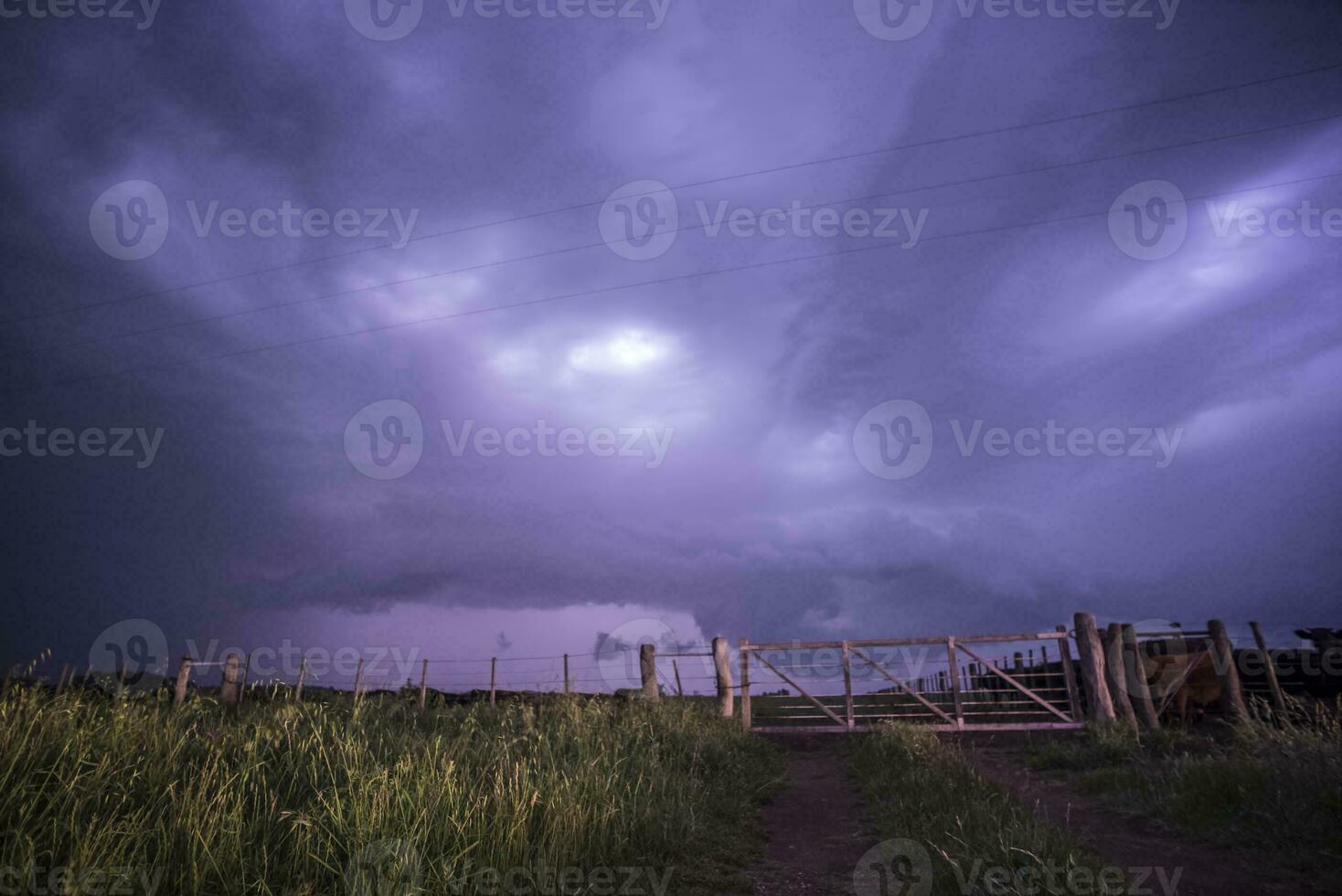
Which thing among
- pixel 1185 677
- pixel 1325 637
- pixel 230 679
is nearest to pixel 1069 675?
pixel 1185 677

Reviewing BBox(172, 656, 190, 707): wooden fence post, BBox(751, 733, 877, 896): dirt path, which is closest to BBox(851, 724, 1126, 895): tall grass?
BBox(751, 733, 877, 896): dirt path

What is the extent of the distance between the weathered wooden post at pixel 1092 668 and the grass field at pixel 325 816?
34.2 ft

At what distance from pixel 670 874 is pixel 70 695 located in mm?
6711

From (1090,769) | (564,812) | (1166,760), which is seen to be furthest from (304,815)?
(1090,769)

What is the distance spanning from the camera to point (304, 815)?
4.24 m

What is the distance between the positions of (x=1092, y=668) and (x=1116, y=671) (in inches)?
19.4

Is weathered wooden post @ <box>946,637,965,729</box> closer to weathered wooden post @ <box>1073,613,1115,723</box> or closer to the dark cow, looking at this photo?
weathered wooden post @ <box>1073,613,1115,723</box>

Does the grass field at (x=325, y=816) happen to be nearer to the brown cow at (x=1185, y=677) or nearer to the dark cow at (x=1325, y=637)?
the brown cow at (x=1185, y=677)

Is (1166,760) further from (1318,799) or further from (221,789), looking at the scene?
(221,789)

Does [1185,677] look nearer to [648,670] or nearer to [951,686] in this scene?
[951,686]

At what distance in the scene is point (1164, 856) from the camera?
221 inches

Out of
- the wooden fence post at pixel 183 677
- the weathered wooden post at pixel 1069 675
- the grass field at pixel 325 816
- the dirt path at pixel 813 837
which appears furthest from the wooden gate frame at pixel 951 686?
the wooden fence post at pixel 183 677

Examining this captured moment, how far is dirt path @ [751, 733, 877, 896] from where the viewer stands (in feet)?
16.9

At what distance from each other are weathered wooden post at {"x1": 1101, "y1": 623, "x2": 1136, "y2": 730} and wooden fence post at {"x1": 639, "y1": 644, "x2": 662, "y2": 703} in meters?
9.21
